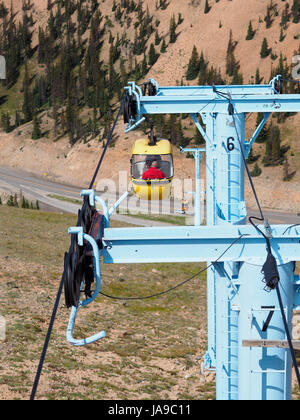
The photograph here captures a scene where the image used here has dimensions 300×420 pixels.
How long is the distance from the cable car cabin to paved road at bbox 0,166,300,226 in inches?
1309

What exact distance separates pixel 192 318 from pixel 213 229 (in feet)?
46.6

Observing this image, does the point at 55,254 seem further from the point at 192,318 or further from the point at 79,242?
the point at 79,242

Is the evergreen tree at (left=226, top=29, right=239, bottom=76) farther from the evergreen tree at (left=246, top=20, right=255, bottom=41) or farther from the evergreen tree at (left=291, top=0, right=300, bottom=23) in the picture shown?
the evergreen tree at (left=291, top=0, right=300, bottom=23)

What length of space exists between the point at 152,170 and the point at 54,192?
50977mm

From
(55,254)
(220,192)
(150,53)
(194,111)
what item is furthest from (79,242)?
(150,53)

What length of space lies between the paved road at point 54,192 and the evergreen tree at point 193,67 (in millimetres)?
28406

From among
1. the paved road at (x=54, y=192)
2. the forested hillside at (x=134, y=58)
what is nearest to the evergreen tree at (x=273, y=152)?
the forested hillside at (x=134, y=58)

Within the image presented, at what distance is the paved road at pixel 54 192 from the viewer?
5188 centimetres

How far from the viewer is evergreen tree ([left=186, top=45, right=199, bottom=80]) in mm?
82562

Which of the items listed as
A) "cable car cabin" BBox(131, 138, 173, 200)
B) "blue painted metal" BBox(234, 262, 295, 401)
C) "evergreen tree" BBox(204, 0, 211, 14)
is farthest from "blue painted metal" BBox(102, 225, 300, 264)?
"evergreen tree" BBox(204, 0, 211, 14)

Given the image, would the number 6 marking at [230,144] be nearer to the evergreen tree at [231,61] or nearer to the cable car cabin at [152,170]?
the cable car cabin at [152,170]

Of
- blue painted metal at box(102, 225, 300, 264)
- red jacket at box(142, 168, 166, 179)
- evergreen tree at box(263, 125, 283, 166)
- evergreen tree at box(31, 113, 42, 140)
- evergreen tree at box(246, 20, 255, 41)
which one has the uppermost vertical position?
blue painted metal at box(102, 225, 300, 264)

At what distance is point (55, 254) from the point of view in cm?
2909

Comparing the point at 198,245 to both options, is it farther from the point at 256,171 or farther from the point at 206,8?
the point at 206,8
